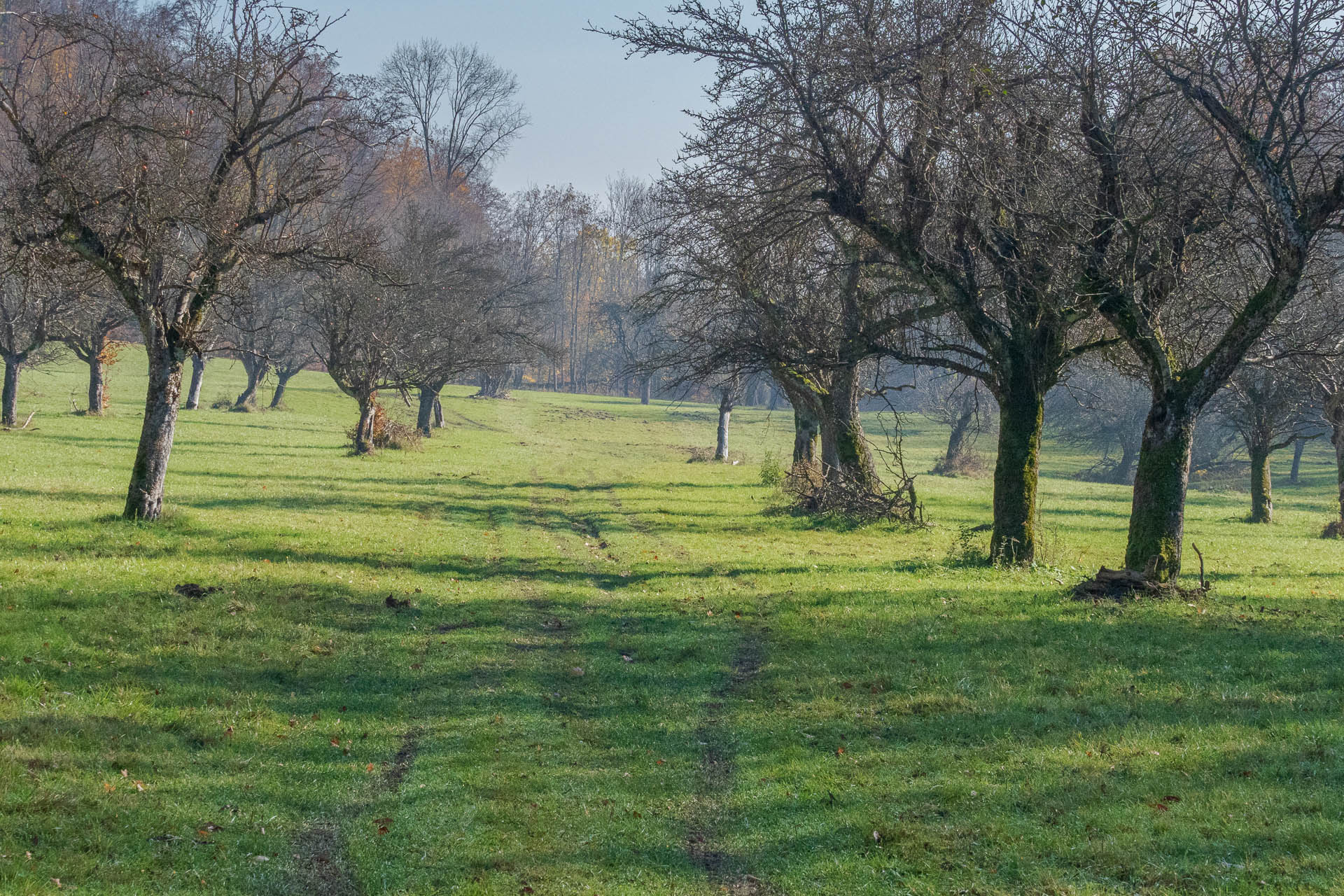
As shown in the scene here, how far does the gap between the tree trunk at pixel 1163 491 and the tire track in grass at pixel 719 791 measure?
6.43 meters

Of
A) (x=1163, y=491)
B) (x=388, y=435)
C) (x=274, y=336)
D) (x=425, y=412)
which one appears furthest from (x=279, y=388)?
(x=1163, y=491)

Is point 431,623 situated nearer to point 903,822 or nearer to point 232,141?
point 903,822

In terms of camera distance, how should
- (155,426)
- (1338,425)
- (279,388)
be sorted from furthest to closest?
(279,388), (1338,425), (155,426)

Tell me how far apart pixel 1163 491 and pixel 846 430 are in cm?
1112

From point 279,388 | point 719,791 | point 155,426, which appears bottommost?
point 719,791

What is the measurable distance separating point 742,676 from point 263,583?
707cm

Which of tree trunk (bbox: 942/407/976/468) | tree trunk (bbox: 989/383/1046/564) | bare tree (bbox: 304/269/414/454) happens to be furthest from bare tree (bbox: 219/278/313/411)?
tree trunk (bbox: 989/383/1046/564)

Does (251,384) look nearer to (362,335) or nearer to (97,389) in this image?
(97,389)

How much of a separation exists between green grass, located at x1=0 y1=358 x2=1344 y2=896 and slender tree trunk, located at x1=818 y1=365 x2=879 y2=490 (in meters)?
5.96

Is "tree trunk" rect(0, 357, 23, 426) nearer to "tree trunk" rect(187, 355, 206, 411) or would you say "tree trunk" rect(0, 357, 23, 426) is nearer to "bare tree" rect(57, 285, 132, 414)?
"bare tree" rect(57, 285, 132, 414)

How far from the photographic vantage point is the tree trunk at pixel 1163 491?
517 inches

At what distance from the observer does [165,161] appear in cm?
1486

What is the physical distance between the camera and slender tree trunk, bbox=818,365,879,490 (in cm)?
2377

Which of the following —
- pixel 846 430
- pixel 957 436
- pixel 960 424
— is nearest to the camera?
pixel 846 430
